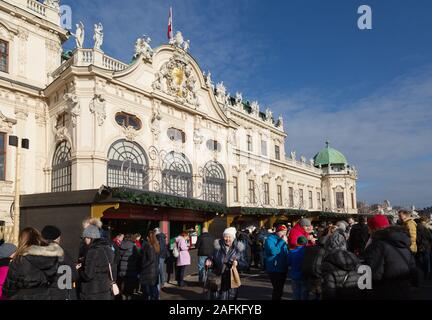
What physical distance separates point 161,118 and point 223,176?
703 centimetres

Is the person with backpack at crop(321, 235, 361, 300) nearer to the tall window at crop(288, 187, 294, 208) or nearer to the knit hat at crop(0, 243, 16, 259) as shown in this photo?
the knit hat at crop(0, 243, 16, 259)

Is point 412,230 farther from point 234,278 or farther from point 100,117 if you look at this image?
point 100,117

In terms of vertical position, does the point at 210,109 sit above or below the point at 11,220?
above

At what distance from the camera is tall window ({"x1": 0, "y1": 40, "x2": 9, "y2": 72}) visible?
1927cm

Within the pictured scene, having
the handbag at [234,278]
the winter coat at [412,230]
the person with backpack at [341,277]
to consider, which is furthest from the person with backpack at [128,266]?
the winter coat at [412,230]

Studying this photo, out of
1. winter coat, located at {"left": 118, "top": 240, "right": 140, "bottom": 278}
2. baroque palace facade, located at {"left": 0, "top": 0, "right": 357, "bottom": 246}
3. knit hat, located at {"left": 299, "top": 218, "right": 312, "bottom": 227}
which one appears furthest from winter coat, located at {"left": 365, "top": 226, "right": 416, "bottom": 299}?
baroque palace facade, located at {"left": 0, "top": 0, "right": 357, "bottom": 246}

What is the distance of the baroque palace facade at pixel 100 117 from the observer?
18.3 m

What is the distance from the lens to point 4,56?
63.8ft

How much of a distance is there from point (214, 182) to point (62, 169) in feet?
33.6

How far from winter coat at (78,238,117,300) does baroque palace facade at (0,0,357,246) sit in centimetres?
818

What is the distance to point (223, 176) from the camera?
26641mm
